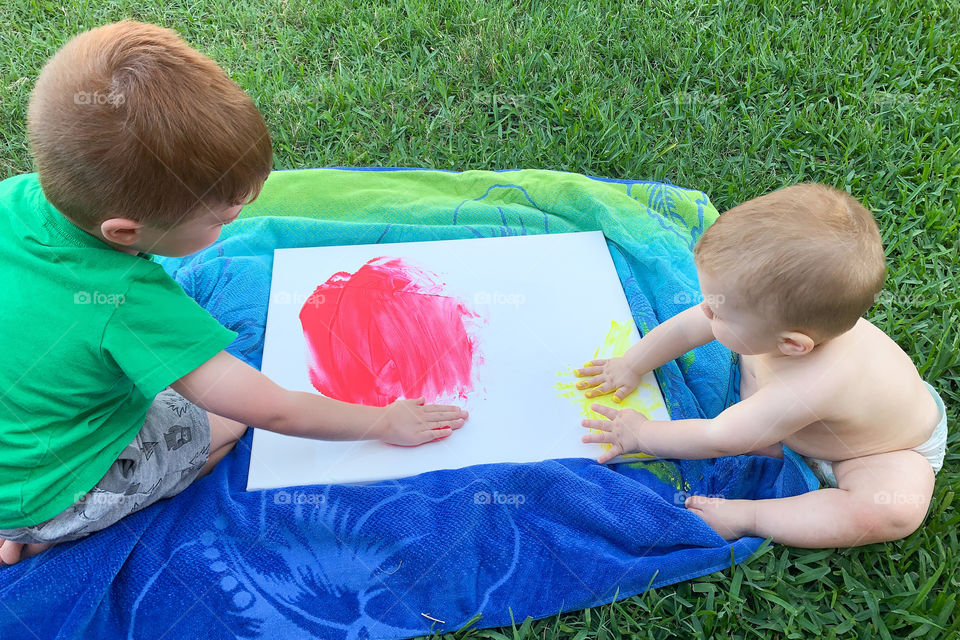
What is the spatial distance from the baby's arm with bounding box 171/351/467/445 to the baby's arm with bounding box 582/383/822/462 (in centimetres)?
39

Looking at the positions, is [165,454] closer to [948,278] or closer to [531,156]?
[531,156]

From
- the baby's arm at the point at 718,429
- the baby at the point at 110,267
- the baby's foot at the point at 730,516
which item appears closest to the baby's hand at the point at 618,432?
the baby's arm at the point at 718,429

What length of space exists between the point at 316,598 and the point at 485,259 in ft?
3.43

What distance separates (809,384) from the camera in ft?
4.58

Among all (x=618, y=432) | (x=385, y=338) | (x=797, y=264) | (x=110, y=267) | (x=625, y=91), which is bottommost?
(x=618, y=432)

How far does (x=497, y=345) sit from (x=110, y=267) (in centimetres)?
98

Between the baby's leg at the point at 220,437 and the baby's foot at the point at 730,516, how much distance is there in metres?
1.13

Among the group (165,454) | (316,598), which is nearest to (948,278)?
(316,598)

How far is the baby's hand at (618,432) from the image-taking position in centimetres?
161

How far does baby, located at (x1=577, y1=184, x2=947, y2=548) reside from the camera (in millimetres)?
1262

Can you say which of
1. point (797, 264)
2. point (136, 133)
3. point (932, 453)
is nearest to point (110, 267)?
point (136, 133)

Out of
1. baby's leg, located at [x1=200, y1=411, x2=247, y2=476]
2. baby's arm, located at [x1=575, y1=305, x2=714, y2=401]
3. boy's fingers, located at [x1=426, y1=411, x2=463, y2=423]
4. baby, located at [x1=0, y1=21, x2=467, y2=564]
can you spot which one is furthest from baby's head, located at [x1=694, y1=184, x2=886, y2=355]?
baby's leg, located at [x1=200, y1=411, x2=247, y2=476]

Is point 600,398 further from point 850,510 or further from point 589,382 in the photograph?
point 850,510

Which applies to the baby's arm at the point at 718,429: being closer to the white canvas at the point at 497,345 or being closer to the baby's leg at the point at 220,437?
the white canvas at the point at 497,345
